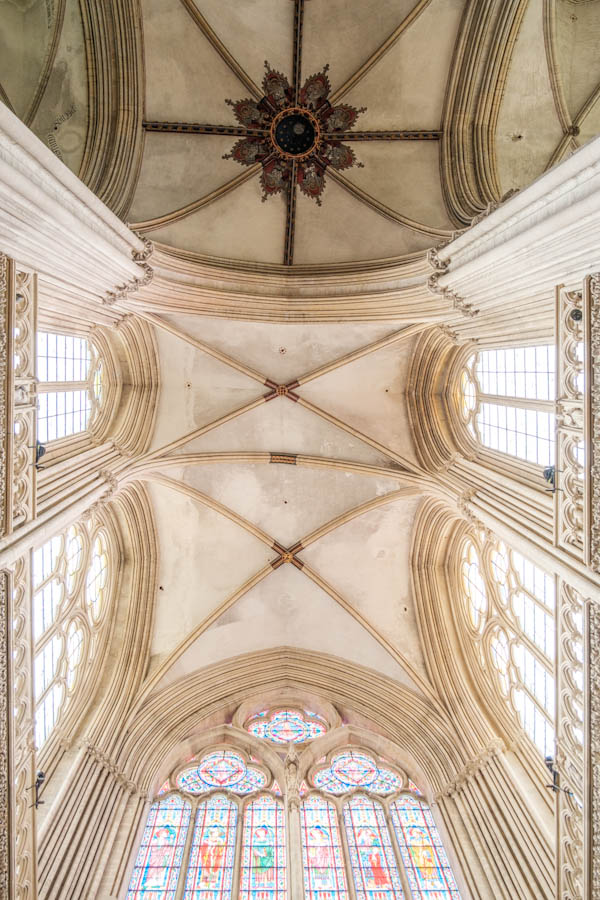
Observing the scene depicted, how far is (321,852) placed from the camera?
431 inches

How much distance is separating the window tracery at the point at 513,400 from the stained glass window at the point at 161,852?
346 inches

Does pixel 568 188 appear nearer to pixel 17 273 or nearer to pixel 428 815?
pixel 17 273

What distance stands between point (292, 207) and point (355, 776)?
11788mm

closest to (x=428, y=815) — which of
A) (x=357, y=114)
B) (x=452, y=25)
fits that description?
(x=357, y=114)

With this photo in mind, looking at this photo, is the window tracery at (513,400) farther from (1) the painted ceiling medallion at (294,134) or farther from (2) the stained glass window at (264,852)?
(2) the stained glass window at (264,852)

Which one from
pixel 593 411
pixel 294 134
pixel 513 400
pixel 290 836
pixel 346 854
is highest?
pixel 294 134

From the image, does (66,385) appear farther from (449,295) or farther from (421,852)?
(421,852)

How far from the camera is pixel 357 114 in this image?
45.1 feet

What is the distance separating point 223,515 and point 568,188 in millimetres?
11334

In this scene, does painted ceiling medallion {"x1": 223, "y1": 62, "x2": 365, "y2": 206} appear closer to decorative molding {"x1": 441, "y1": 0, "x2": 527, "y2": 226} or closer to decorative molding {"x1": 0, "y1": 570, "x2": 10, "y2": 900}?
decorative molding {"x1": 441, "y1": 0, "x2": 527, "y2": 226}

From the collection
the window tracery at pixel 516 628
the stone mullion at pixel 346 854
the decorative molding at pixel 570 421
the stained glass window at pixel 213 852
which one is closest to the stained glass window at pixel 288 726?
the stained glass window at pixel 213 852

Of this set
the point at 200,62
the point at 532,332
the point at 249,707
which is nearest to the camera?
the point at 532,332

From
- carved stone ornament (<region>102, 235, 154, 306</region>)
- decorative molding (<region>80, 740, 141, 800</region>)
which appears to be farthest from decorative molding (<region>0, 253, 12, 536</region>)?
decorative molding (<region>80, 740, 141, 800</region>)

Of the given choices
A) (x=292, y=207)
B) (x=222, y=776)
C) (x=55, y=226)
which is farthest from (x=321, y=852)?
(x=292, y=207)
